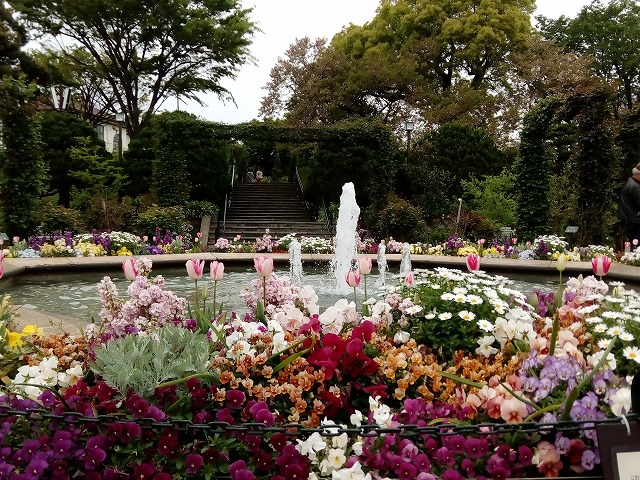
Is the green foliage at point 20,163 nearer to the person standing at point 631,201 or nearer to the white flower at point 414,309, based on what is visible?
the person standing at point 631,201

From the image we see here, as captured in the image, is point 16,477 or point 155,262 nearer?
point 16,477

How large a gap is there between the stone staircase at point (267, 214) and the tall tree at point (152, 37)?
539cm

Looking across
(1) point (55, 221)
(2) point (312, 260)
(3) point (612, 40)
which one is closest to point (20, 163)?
(1) point (55, 221)

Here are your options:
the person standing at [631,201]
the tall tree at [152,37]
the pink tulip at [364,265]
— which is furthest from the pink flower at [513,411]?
the tall tree at [152,37]

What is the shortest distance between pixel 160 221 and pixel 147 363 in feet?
40.7

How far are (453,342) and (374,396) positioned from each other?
23.3 inches

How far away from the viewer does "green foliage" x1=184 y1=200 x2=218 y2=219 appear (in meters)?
18.6

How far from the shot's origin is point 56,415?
180 centimetres

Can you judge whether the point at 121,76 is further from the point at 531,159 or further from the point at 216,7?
the point at 531,159

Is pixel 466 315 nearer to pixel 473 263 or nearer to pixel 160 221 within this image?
pixel 473 263

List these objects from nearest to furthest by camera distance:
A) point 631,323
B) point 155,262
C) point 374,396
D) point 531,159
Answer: point 374,396, point 631,323, point 155,262, point 531,159

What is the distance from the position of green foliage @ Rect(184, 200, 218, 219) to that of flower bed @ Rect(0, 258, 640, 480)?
16301 mm

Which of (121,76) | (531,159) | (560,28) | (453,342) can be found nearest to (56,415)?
(453,342)

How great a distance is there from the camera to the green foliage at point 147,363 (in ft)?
6.27
